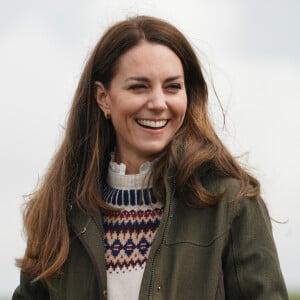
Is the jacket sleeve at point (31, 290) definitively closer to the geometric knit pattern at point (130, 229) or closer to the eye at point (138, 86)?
the geometric knit pattern at point (130, 229)

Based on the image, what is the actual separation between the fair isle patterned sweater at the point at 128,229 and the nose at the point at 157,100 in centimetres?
32

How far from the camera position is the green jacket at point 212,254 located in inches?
192

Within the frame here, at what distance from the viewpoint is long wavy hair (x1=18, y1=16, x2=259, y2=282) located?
16.6 feet

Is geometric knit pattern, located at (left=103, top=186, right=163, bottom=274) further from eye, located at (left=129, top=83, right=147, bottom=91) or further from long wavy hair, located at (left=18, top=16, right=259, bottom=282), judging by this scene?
eye, located at (left=129, top=83, right=147, bottom=91)

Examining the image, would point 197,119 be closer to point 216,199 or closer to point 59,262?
point 216,199

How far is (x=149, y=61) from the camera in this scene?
5074mm

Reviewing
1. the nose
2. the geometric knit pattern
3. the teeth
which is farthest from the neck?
the nose

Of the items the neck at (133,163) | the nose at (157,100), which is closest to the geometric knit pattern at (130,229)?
the neck at (133,163)

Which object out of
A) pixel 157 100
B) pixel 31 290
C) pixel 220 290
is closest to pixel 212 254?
pixel 220 290

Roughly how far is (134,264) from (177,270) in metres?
0.25

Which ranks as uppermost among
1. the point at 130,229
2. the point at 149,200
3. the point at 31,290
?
the point at 149,200

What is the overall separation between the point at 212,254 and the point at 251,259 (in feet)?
0.60

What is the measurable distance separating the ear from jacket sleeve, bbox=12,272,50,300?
98cm

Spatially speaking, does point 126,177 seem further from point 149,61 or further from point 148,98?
point 149,61
